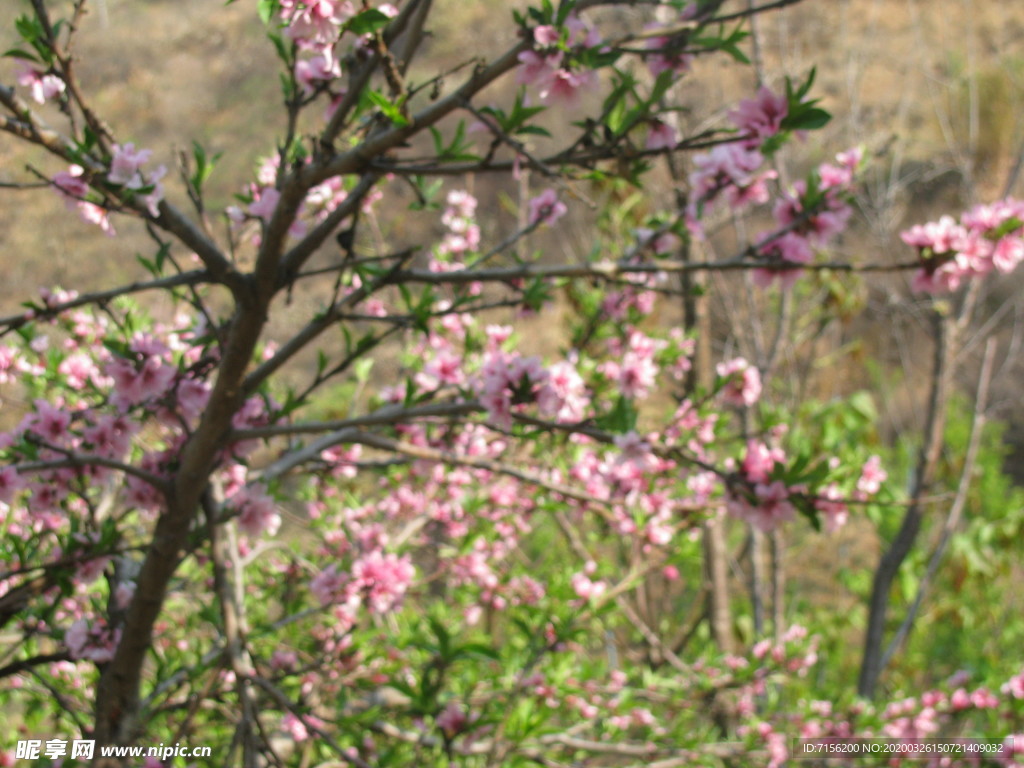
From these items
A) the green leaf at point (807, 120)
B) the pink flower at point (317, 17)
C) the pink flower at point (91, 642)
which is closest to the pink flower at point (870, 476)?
the green leaf at point (807, 120)

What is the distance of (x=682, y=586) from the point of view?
27.0ft

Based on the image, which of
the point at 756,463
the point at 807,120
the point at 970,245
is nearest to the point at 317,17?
the point at 807,120

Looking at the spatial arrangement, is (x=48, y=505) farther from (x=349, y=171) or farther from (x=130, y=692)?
(x=349, y=171)

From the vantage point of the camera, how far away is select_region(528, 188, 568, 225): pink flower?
1.72 metres

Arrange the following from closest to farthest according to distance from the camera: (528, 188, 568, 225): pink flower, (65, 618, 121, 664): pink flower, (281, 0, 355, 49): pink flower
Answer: (281, 0, 355, 49): pink flower < (65, 618, 121, 664): pink flower < (528, 188, 568, 225): pink flower

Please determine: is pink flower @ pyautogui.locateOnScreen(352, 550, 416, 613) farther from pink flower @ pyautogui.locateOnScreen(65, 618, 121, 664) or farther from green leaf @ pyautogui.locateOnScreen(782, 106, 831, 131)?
green leaf @ pyautogui.locateOnScreen(782, 106, 831, 131)

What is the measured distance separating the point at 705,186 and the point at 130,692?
1.51 meters

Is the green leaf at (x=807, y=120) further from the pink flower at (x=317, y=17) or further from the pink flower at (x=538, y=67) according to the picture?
the pink flower at (x=317, y=17)

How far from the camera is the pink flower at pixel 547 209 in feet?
5.65

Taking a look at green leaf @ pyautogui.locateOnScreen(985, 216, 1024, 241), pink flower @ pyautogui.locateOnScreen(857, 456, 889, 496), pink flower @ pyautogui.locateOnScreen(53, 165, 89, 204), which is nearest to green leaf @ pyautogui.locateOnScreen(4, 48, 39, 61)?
pink flower @ pyautogui.locateOnScreen(53, 165, 89, 204)

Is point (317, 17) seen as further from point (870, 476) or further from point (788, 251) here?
point (870, 476)

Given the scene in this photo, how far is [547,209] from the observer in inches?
68.7

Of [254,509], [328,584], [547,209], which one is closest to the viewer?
[254,509]

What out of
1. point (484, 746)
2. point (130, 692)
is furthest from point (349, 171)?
point (484, 746)
